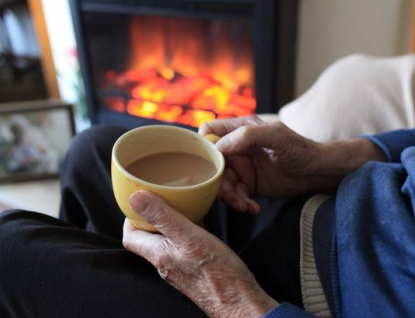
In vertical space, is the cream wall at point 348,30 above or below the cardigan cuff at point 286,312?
above

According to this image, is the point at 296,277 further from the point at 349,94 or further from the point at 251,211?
the point at 349,94

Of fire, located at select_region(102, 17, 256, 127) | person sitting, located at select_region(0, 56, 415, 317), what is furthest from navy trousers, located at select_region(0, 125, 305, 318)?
fire, located at select_region(102, 17, 256, 127)

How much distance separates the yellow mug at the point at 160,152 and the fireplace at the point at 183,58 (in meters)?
0.91

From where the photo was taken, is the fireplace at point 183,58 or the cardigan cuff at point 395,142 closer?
the cardigan cuff at point 395,142

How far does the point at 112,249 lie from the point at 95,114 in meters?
1.43

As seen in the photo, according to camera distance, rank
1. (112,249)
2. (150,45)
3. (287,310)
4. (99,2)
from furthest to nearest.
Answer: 1. (150,45)
2. (99,2)
3. (112,249)
4. (287,310)

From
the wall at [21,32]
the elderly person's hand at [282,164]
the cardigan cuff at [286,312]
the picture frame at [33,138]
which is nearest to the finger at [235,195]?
the elderly person's hand at [282,164]

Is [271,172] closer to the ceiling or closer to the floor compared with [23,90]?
closer to the ceiling

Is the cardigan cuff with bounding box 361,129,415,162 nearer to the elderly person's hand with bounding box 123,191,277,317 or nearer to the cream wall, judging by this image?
the elderly person's hand with bounding box 123,191,277,317

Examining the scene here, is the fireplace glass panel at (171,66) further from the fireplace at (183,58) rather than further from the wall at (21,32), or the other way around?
the wall at (21,32)

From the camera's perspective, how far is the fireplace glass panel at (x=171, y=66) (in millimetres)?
1697

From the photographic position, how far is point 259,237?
0.66 metres

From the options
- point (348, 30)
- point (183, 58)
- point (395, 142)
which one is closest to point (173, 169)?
point (395, 142)

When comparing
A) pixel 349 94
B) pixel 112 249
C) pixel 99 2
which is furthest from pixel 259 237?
pixel 99 2
